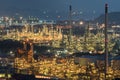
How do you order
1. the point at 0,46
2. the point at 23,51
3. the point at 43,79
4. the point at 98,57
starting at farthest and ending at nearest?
the point at 0,46 < the point at 23,51 < the point at 98,57 < the point at 43,79

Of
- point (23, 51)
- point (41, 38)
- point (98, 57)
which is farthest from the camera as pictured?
point (41, 38)

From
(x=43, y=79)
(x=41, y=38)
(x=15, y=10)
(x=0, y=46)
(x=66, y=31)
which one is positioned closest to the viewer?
(x=43, y=79)

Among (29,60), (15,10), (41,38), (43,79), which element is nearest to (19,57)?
(29,60)

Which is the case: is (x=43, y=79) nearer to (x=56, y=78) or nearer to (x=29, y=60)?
(x=56, y=78)

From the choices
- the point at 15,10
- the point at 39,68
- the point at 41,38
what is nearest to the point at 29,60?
the point at 39,68

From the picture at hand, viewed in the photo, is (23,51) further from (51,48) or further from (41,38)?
(41,38)

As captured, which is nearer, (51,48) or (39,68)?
(39,68)

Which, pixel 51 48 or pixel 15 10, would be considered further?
pixel 15 10

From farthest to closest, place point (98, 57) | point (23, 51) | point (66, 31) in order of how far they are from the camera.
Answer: point (66, 31) < point (23, 51) < point (98, 57)
